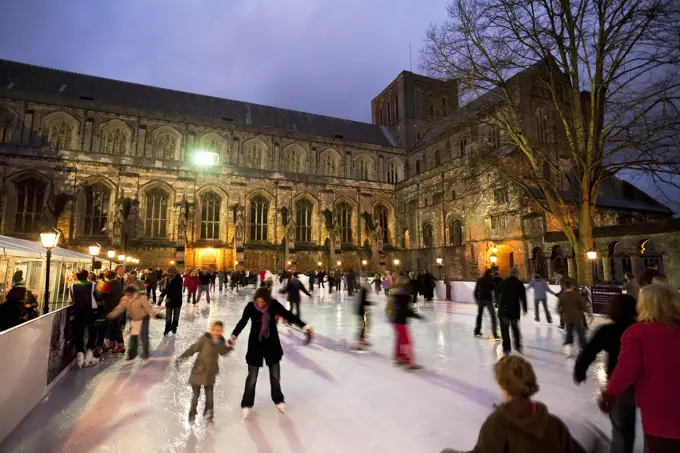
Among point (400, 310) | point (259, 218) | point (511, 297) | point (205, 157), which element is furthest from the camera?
point (205, 157)

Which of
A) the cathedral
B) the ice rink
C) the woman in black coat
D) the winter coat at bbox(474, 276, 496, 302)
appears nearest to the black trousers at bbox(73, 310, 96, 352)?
the ice rink

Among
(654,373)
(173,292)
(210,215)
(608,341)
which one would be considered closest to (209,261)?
(210,215)

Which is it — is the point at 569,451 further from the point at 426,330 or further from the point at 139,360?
the point at 426,330

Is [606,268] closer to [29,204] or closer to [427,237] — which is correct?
[427,237]

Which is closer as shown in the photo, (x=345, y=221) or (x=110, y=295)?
(x=110, y=295)

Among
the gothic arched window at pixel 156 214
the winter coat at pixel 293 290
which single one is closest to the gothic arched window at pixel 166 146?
Answer: the gothic arched window at pixel 156 214

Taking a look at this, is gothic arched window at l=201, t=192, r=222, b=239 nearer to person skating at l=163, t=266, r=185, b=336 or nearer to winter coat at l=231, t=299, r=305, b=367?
person skating at l=163, t=266, r=185, b=336

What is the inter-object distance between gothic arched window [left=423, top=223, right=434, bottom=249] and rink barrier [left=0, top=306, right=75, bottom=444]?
26265 millimetres

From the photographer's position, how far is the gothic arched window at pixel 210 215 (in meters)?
27.7

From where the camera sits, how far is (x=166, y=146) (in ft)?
95.1

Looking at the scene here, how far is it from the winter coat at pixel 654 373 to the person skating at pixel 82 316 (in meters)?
6.24

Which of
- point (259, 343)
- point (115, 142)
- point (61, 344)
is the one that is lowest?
point (61, 344)

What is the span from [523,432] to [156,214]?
1151 inches

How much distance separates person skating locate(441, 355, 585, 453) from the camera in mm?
1403
